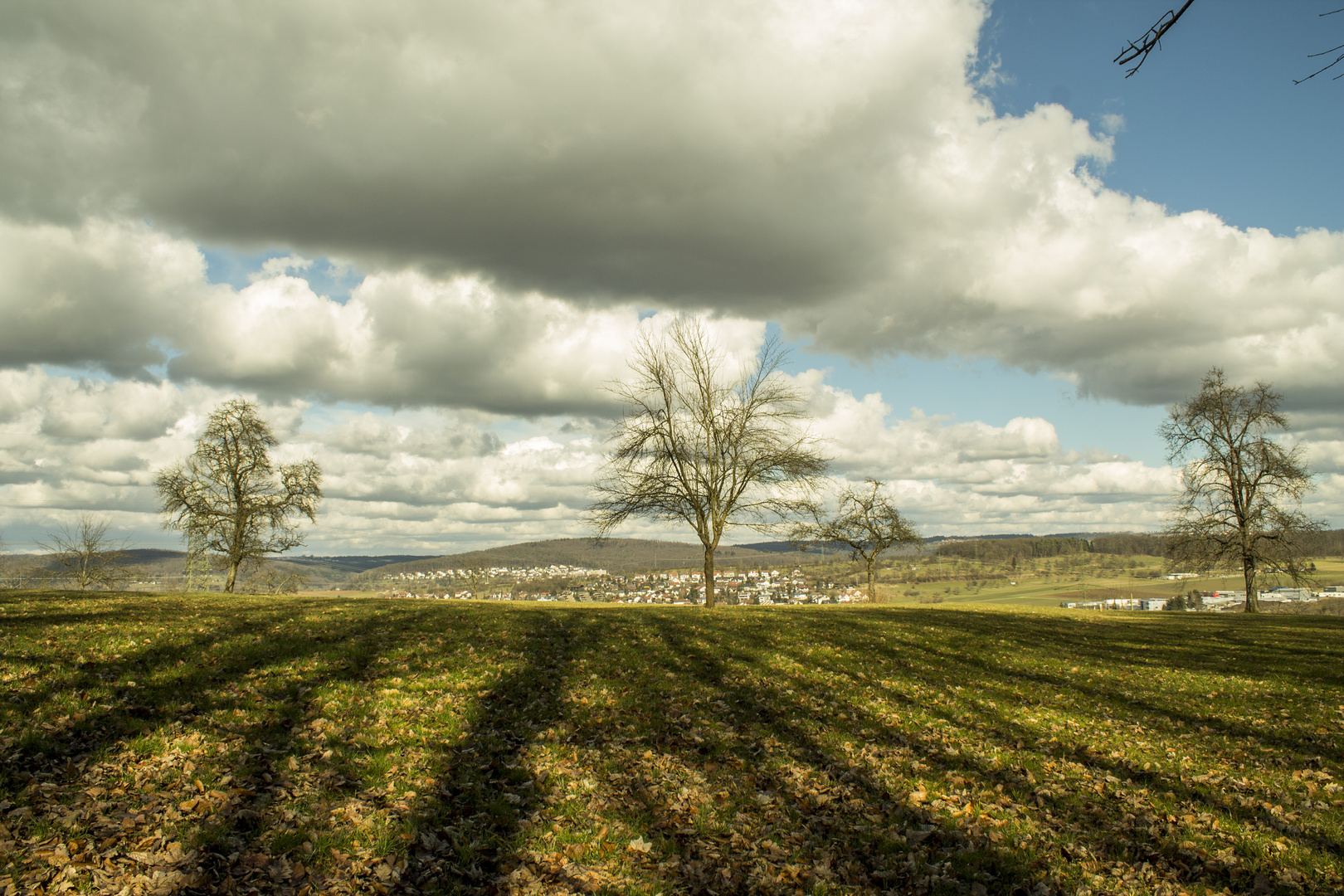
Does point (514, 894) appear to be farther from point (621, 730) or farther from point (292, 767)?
point (621, 730)

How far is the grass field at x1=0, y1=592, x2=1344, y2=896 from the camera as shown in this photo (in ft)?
21.2

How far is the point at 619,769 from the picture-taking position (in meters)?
8.94

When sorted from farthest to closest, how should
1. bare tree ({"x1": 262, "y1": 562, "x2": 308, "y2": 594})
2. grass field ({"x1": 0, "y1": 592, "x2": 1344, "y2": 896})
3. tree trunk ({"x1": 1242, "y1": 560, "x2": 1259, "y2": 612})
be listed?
bare tree ({"x1": 262, "y1": 562, "x2": 308, "y2": 594})
tree trunk ({"x1": 1242, "y1": 560, "x2": 1259, "y2": 612})
grass field ({"x1": 0, "y1": 592, "x2": 1344, "y2": 896})

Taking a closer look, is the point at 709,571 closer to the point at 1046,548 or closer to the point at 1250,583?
the point at 1250,583

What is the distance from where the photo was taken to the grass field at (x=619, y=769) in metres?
6.45

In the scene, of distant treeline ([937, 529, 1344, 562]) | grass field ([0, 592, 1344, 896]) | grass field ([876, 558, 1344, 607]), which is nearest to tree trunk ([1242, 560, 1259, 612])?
grass field ([0, 592, 1344, 896])

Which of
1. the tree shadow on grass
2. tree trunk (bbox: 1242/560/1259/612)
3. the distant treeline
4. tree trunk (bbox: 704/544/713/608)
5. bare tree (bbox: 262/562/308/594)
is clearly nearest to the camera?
the tree shadow on grass

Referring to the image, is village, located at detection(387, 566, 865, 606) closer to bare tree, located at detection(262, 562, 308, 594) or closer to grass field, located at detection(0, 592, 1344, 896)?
Result: bare tree, located at detection(262, 562, 308, 594)

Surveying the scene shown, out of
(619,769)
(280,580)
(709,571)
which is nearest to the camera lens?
(619,769)

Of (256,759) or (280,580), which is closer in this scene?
(256,759)

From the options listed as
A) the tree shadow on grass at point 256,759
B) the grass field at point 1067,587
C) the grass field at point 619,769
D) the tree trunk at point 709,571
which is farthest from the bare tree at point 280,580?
the grass field at point 1067,587

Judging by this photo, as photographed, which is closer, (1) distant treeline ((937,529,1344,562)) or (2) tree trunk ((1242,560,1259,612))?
(2) tree trunk ((1242,560,1259,612))

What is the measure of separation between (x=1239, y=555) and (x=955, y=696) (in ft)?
117

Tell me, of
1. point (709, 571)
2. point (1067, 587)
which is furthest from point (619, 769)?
point (1067, 587)
